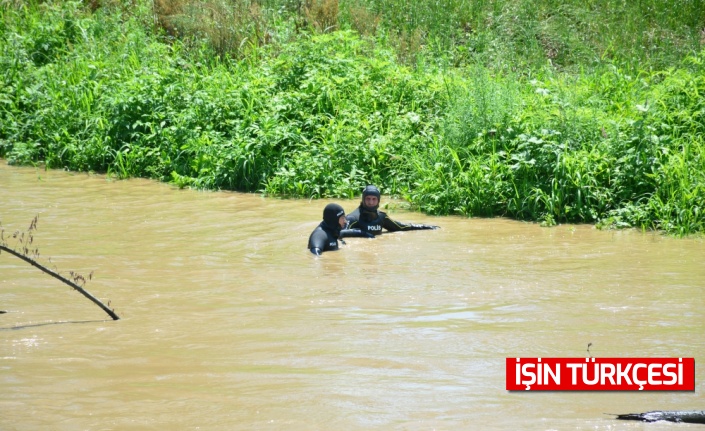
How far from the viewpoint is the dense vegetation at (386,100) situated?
38.4 ft

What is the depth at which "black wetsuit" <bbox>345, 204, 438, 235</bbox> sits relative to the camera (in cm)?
1091

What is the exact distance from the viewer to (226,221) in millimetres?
11523

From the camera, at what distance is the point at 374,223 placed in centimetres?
1091

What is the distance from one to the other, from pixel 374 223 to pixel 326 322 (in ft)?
12.4

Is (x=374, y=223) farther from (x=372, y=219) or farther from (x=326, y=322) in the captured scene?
(x=326, y=322)

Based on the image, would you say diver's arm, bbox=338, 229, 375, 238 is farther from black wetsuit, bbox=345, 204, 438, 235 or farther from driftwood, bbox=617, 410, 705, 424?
driftwood, bbox=617, 410, 705, 424

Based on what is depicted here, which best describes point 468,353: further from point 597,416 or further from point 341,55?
point 341,55

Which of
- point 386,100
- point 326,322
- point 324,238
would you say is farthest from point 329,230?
point 386,100

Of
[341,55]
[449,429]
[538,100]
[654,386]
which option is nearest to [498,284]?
[654,386]

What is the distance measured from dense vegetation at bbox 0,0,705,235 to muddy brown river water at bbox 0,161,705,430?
Result: 83 centimetres

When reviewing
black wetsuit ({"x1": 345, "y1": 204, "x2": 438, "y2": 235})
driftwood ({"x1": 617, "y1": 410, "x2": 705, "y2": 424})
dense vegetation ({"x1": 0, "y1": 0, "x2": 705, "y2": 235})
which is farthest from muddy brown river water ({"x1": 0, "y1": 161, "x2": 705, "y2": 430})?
dense vegetation ({"x1": 0, "y1": 0, "x2": 705, "y2": 235})

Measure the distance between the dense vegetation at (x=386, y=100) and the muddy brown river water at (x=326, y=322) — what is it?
2.73 feet

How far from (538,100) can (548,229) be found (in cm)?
267

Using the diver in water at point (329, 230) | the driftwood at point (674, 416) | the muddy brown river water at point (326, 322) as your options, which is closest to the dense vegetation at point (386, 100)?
the muddy brown river water at point (326, 322)
